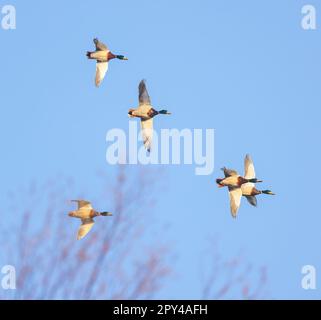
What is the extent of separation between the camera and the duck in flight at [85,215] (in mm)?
34094

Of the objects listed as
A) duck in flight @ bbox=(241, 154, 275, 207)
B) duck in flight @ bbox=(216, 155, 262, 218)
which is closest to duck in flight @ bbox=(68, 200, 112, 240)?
duck in flight @ bbox=(216, 155, 262, 218)

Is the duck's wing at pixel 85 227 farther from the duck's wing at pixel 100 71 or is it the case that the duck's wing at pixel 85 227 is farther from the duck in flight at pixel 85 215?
the duck's wing at pixel 100 71

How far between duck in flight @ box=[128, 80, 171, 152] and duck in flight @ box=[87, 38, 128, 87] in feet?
4.42

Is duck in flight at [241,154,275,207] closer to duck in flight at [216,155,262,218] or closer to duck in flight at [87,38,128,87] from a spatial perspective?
duck in flight at [216,155,262,218]

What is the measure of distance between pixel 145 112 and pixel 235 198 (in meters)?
3.49

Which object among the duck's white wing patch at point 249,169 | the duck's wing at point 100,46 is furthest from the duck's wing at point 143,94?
the duck's white wing patch at point 249,169

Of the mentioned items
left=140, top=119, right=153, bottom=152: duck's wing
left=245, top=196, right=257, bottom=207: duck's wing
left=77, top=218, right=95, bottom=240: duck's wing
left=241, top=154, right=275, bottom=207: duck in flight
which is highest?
left=140, top=119, right=153, bottom=152: duck's wing

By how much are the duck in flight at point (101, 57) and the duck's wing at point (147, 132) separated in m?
1.80

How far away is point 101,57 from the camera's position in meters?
36.9

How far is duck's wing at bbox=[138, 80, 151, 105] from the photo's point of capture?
118 feet

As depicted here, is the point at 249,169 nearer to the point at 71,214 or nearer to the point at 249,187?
the point at 249,187
